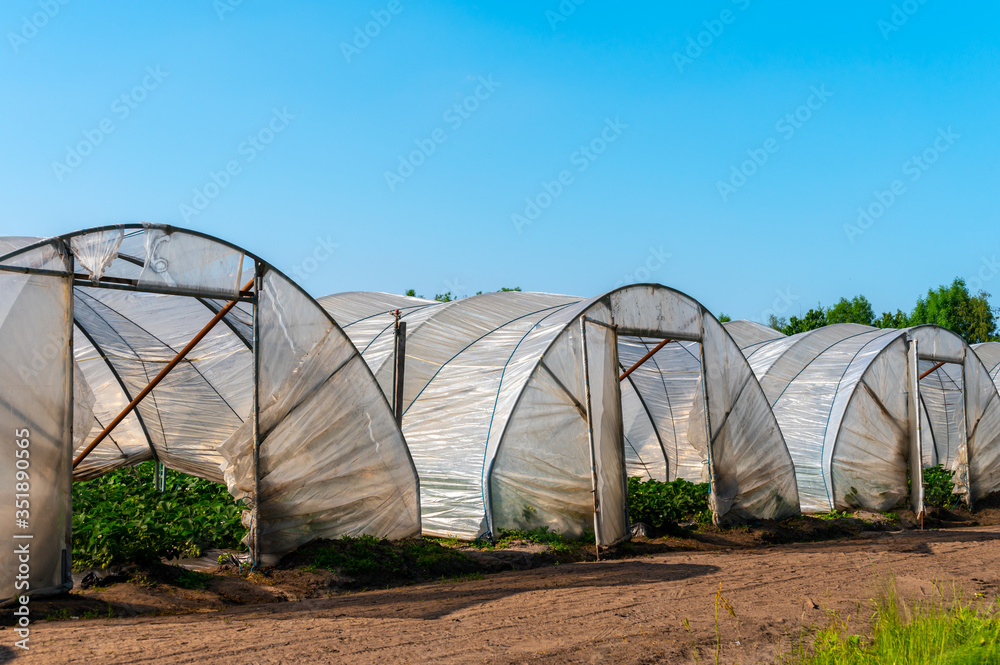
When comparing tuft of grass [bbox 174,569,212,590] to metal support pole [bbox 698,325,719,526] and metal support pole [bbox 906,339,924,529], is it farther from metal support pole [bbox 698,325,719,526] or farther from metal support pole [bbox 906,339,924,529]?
metal support pole [bbox 906,339,924,529]

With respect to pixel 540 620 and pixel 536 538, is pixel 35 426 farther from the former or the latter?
pixel 536 538

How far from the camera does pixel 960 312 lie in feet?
185

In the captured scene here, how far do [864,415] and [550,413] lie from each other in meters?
9.35

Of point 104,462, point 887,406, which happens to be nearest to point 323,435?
point 104,462

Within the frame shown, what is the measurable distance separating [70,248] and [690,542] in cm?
1056

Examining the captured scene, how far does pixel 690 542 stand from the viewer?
13.9 metres

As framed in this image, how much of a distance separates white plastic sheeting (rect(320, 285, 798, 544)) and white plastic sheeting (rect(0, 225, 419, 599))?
6.06ft

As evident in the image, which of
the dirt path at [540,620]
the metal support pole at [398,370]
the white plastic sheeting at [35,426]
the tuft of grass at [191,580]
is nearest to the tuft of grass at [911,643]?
the dirt path at [540,620]

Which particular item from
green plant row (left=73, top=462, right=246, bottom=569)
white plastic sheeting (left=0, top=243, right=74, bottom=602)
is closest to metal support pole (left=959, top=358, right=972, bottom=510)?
green plant row (left=73, top=462, right=246, bottom=569)

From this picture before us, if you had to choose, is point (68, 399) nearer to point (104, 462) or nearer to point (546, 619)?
point (546, 619)

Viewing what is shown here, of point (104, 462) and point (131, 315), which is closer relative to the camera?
point (131, 315)

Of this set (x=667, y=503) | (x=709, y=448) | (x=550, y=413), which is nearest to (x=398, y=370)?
(x=550, y=413)

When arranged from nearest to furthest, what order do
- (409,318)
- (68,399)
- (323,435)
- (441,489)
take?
(68,399)
(323,435)
(441,489)
(409,318)

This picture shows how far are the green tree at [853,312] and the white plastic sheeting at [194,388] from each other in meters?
50.6
